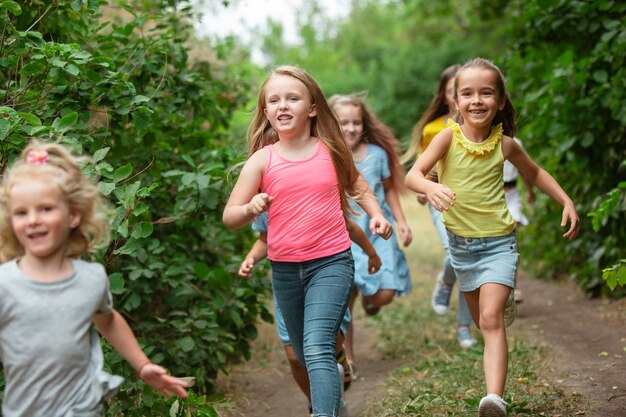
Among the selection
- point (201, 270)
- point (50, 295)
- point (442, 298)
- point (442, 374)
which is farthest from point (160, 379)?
point (442, 298)

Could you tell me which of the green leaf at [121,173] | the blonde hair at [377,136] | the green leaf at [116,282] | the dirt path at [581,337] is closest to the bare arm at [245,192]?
the green leaf at [121,173]

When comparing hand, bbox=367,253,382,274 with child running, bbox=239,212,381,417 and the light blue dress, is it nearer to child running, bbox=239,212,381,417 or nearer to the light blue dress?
child running, bbox=239,212,381,417

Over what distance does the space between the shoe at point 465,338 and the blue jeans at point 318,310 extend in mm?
2369

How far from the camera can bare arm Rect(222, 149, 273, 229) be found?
3.75 metres

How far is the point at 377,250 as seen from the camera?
5914 mm

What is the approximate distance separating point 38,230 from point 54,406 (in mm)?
538

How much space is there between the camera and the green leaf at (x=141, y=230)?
3844 mm

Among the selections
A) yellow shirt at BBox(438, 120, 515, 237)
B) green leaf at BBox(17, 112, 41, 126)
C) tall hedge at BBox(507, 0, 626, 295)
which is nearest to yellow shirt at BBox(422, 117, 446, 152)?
tall hedge at BBox(507, 0, 626, 295)

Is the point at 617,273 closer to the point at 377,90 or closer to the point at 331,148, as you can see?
the point at 331,148

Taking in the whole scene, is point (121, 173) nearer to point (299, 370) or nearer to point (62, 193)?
point (62, 193)

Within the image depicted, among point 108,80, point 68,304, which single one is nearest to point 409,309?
point 108,80

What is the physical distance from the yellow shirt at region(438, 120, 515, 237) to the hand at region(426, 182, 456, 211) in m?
0.39

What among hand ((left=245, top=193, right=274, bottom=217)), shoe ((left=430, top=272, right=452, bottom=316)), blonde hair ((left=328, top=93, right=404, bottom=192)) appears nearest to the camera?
hand ((left=245, top=193, right=274, bottom=217))

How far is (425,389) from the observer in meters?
4.94
